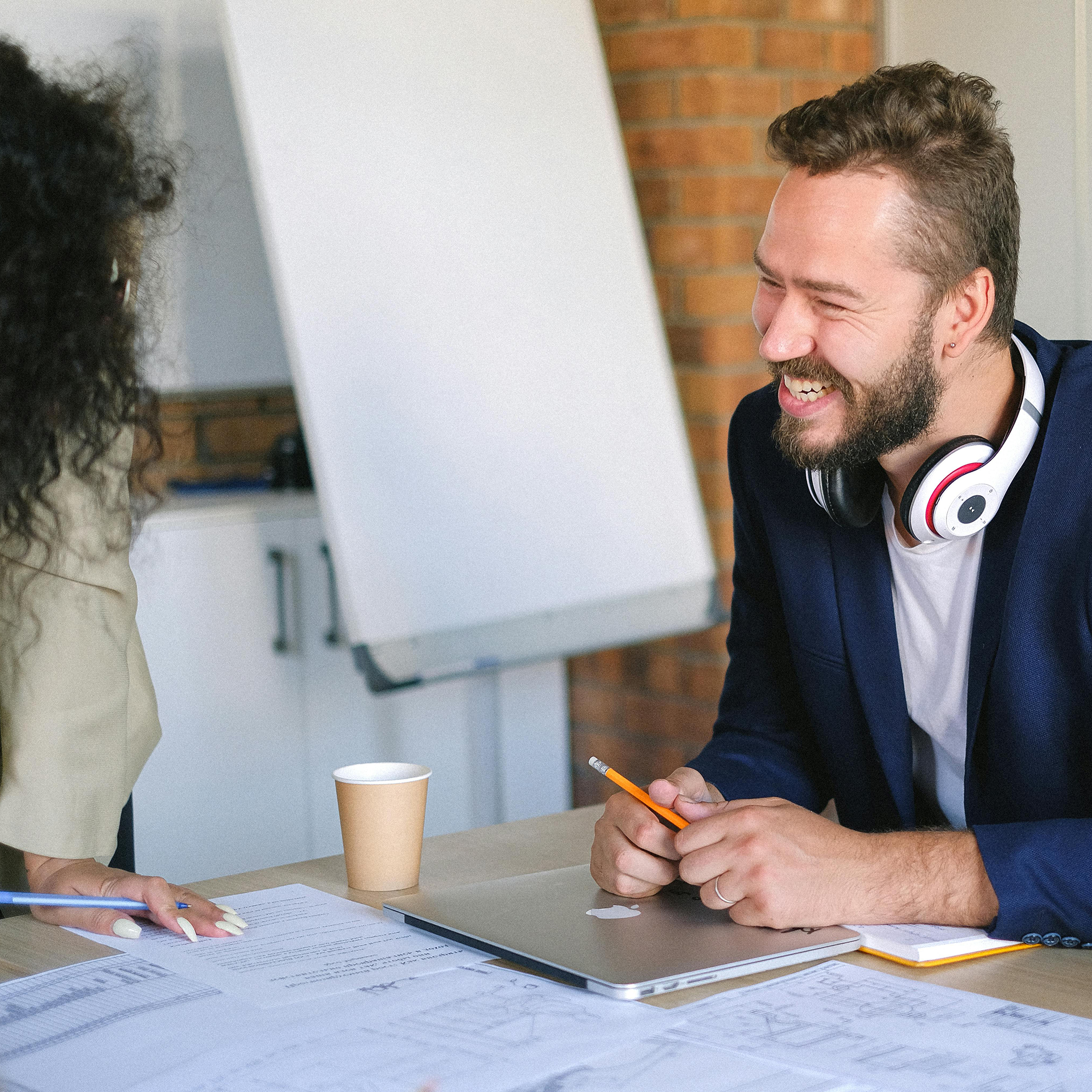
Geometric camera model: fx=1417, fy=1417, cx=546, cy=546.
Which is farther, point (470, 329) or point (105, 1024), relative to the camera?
point (470, 329)

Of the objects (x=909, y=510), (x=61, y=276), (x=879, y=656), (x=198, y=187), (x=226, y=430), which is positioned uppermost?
(x=198, y=187)

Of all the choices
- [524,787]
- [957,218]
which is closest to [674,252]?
[524,787]

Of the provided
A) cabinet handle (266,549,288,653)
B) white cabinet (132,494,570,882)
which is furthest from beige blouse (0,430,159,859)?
cabinet handle (266,549,288,653)

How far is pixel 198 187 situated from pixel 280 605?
74 centimetres

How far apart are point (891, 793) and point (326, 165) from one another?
130cm

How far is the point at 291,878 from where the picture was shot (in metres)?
1.21

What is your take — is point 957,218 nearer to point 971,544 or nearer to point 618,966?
point 971,544

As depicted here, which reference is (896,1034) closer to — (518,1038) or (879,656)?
(518,1038)

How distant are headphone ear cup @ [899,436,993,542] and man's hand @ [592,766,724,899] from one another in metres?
0.32

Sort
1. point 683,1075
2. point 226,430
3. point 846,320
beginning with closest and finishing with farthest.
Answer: point 683,1075 → point 846,320 → point 226,430

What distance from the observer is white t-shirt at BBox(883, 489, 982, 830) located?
4.46ft

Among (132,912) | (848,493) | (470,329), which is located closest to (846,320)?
(848,493)

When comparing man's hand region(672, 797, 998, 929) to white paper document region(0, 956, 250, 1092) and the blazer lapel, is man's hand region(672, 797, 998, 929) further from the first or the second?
white paper document region(0, 956, 250, 1092)

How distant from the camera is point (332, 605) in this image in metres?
2.53
